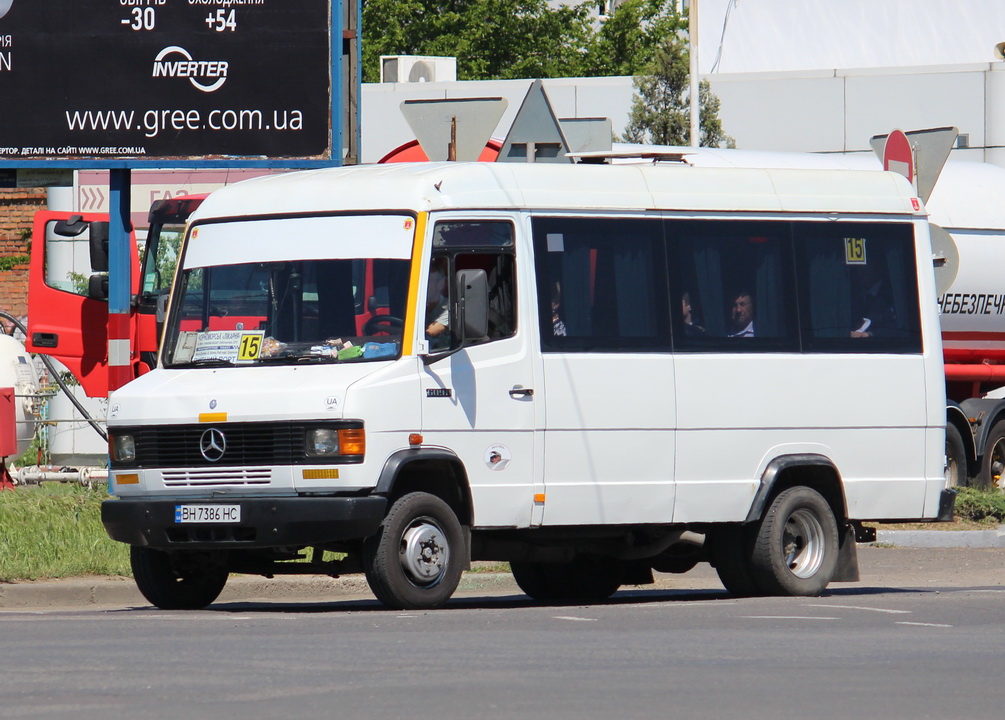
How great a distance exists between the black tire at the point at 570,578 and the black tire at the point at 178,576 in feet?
7.61

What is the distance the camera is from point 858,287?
12539 millimetres

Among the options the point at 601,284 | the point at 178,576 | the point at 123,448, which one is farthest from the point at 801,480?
the point at 123,448

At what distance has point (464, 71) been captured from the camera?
5466 centimetres

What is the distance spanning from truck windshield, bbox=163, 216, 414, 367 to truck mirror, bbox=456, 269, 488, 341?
31 cm

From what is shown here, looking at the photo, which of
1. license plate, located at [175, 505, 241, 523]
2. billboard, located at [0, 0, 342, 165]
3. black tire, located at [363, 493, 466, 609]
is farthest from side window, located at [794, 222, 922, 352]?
billboard, located at [0, 0, 342, 165]

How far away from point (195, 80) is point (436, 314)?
6395mm

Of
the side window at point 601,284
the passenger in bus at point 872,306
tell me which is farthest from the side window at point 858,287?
the side window at point 601,284

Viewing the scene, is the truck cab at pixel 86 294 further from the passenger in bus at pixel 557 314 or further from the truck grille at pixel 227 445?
the passenger in bus at pixel 557 314

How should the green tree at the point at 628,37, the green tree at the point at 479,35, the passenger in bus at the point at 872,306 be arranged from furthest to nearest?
the green tree at the point at 628,37 → the green tree at the point at 479,35 → the passenger in bus at the point at 872,306

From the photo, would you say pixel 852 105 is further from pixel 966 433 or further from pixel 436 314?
pixel 436 314

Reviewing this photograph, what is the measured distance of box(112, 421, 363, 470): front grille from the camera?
10398 mm

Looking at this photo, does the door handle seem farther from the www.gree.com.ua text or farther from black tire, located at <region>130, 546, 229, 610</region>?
black tire, located at <region>130, 546, 229, 610</region>

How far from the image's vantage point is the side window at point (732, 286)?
11.8 metres

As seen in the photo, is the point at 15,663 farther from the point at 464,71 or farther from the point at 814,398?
the point at 464,71
